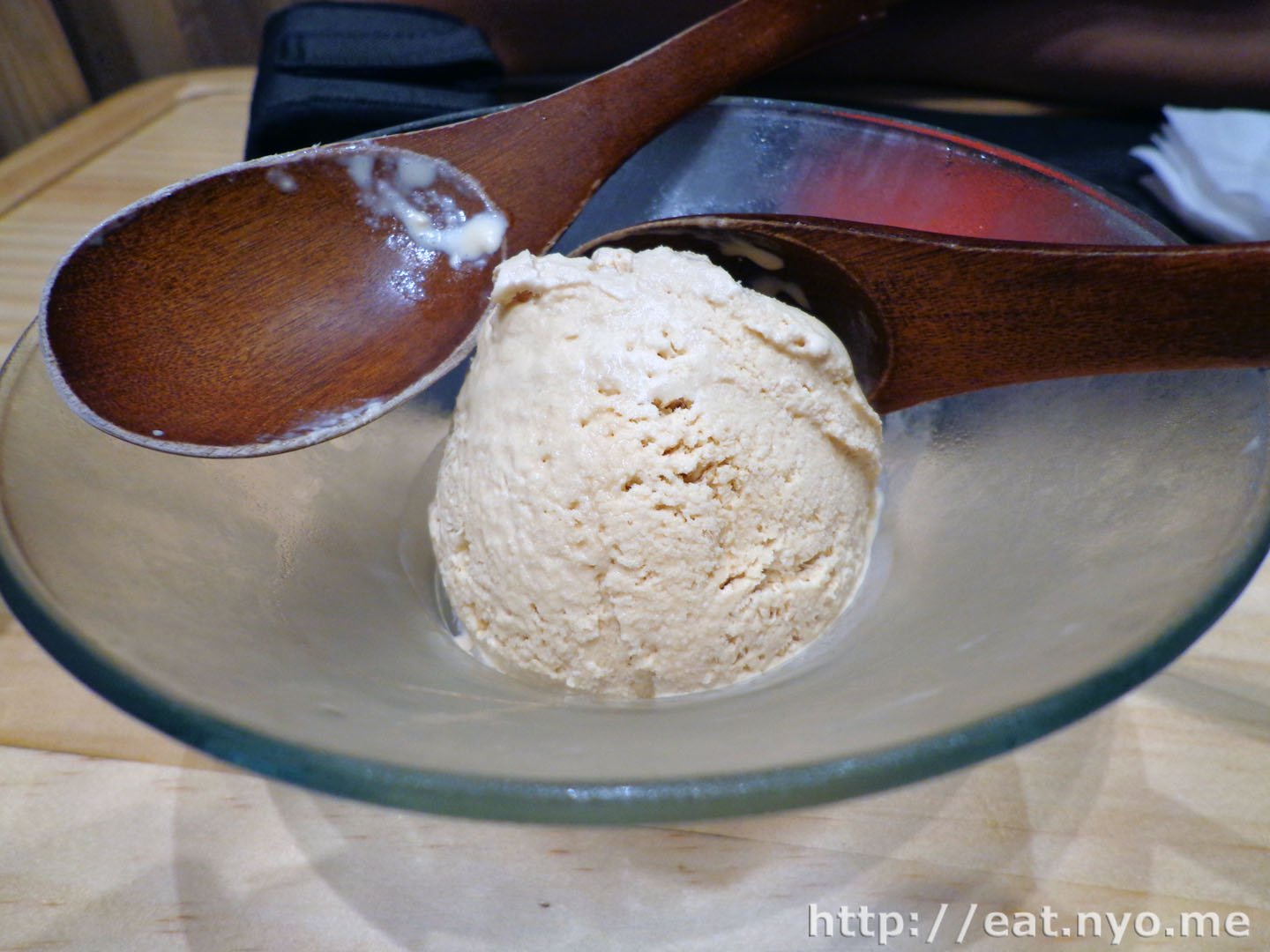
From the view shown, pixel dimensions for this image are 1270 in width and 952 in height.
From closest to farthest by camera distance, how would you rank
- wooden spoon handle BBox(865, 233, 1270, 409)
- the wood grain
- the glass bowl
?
the glass bowl
wooden spoon handle BBox(865, 233, 1270, 409)
the wood grain

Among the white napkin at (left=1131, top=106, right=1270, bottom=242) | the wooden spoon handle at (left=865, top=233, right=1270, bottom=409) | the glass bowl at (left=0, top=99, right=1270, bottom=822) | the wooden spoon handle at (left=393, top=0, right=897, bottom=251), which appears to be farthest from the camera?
the white napkin at (left=1131, top=106, right=1270, bottom=242)

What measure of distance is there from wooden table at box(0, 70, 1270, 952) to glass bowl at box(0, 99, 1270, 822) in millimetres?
108

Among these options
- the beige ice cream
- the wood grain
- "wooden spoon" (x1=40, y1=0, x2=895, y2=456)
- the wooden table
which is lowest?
the wooden table

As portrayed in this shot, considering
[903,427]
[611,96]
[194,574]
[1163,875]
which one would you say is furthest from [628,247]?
[1163,875]

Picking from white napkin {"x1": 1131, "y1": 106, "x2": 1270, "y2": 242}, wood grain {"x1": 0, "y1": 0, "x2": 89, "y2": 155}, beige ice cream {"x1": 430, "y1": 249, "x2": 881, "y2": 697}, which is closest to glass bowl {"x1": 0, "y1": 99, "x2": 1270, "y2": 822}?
beige ice cream {"x1": 430, "y1": 249, "x2": 881, "y2": 697}

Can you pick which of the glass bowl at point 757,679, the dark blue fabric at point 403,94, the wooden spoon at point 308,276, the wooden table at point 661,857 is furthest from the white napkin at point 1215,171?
the wooden spoon at point 308,276

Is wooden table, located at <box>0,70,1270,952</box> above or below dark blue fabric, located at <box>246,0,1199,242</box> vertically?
below

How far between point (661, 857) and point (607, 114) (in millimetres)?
545

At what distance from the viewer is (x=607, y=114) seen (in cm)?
73

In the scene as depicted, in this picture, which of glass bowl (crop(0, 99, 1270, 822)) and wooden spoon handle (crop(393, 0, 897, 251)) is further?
wooden spoon handle (crop(393, 0, 897, 251))

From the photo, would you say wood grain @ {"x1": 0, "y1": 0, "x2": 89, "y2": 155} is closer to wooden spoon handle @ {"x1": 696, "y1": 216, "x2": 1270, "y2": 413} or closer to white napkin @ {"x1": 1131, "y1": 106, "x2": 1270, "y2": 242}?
wooden spoon handle @ {"x1": 696, "y1": 216, "x2": 1270, "y2": 413}

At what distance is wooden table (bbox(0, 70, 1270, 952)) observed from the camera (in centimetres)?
53

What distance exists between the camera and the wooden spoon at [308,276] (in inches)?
22.2

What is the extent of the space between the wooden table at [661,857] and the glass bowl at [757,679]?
0.11m
